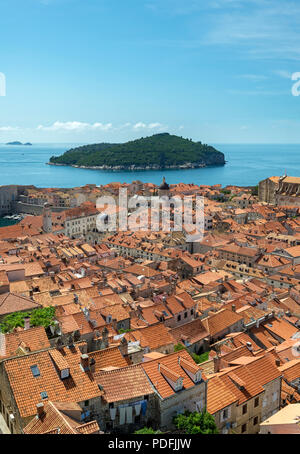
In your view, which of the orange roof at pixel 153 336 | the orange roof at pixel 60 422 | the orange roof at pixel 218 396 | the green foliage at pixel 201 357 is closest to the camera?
the orange roof at pixel 60 422

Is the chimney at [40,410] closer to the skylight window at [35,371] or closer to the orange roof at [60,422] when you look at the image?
the orange roof at [60,422]

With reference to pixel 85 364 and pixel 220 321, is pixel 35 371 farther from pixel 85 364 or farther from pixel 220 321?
pixel 220 321

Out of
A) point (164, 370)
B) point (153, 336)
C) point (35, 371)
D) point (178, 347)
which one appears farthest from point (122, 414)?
point (153, 336)

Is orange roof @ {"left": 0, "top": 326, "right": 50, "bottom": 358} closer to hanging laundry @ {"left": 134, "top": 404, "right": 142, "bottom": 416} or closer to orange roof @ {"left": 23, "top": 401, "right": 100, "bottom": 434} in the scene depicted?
orange roof @ {"left": 23, "top": 401, "right": 100, "bottom": 434}

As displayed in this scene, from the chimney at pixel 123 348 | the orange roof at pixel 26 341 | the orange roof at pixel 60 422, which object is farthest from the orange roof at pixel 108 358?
the orange roof at pixel 60 422

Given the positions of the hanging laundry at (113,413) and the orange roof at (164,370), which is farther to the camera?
the orange roof at (164,370)

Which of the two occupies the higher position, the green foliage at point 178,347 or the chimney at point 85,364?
the chimney at point 85,364

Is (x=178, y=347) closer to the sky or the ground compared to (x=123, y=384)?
closer to the ground

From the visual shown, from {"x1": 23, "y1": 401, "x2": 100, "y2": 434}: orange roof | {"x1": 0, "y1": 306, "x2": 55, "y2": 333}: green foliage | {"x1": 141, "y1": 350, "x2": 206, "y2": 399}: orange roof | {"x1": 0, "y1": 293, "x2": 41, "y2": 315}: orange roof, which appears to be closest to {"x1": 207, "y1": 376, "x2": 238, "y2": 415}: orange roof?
{"x1": 141, "y1": 350, "x2": 206, "y2": 399}: orange roof

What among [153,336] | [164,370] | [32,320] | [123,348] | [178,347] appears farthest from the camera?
[153,336]
